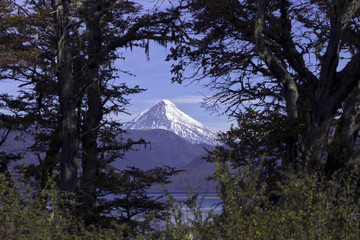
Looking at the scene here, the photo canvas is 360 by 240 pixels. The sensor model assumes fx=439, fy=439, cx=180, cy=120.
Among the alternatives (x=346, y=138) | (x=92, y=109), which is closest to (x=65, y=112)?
(x=92, y=109)

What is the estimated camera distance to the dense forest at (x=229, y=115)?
6.39m

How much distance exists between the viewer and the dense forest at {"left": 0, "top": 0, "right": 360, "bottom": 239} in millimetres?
6387

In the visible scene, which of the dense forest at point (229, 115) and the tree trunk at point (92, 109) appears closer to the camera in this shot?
the dense forest at point (229, 115)

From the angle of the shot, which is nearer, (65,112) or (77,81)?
(65,112)

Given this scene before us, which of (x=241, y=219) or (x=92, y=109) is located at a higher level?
(x=92, y=109)

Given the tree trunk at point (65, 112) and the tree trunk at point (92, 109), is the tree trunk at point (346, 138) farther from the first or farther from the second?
the tree trunk at point (92, 109)

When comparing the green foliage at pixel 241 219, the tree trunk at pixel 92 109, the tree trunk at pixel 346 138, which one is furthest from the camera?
the tree trunk at pixel 92 109

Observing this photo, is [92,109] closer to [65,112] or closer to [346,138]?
[65,112]

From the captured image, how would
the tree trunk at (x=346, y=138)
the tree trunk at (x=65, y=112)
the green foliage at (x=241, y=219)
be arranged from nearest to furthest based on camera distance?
the green foliage at (x=241, y=219)
the tree trunk at (x=346, y=138)
the tree trunk at (x=65, y=112)

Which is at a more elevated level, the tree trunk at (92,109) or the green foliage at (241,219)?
the tree trunk at (92,109)

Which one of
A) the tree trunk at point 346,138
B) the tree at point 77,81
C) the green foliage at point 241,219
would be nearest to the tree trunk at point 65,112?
the tree at point 77,81

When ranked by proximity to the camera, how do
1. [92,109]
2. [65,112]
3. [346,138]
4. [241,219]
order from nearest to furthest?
[241,219] → [346,138] → [65,112] → [92,109]

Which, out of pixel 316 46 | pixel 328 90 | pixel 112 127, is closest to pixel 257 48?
pixel 328 90

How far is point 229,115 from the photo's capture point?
58.9 ft
